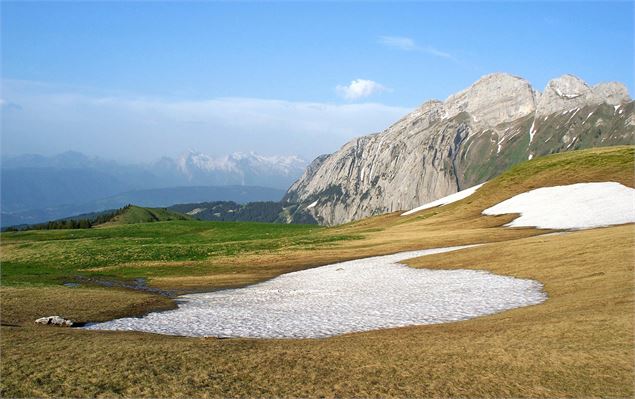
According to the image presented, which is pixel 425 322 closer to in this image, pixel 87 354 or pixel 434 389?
pixel 434 389

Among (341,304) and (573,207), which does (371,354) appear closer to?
(341,304)

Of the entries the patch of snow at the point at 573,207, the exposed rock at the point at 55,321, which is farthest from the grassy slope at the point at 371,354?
the patch of snow at the point at 573,207

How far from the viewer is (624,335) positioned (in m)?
21.8

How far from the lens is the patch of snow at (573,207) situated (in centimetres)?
6581

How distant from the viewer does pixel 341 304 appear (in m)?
37.3

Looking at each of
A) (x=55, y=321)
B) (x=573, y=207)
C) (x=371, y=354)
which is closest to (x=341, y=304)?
(x=371, y=354)

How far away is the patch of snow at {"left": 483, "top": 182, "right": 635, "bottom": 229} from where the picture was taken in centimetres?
6581

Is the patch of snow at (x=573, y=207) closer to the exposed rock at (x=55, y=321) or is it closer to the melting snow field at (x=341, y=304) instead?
the melting snow field at (x=341, y=304)

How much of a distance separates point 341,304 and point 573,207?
5310 centimetres

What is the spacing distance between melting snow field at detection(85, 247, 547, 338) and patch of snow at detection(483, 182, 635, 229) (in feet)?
97.7

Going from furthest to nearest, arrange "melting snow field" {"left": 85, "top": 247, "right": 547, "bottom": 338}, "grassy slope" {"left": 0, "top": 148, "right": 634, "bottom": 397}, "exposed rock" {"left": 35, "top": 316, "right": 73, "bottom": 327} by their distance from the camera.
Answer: "melting snow field" {"left": 85, "top": 247, "right": 547, "bottom": 338} < "exposed rock" {"left": 35, "top": 316, "right": 73, "bottom": 327} < "grassy slope" {"left": 0, "top": 148, "right": 634, "bottom": 397}

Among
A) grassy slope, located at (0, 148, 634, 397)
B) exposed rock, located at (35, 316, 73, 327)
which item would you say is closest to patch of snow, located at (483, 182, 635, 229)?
grassy slope, located at (0, 148, 634, 397)

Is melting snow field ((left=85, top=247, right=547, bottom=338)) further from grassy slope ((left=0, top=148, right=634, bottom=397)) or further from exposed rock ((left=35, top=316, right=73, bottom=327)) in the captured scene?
grassy slope ((left=0, top=148, right=634, bottom=397))

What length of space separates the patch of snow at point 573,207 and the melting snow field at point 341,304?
29774 mm
